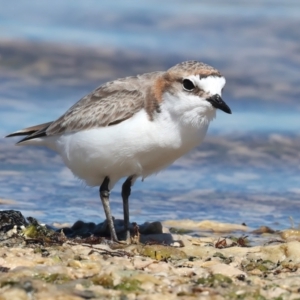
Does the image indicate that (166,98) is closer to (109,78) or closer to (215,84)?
(215,84)

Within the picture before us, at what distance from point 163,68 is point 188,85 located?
21.3 feet

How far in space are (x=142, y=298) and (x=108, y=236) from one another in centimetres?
221

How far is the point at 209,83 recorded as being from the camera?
5895 mm

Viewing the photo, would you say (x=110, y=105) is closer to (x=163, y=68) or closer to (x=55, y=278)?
(x=55, y=278)

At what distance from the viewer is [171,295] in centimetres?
446

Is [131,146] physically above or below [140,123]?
below

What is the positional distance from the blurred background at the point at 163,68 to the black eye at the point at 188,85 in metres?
2.11

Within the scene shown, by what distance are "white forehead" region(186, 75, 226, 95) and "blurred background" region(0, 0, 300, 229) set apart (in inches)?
84.6

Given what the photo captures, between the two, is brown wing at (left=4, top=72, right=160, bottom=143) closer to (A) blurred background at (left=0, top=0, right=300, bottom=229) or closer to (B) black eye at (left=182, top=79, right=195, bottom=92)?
(B) black eye at (left=182, top=79, right=195, bottom=92)

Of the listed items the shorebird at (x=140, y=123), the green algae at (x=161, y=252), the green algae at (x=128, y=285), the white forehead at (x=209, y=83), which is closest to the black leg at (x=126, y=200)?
the shorebird at (x=140, y=123)

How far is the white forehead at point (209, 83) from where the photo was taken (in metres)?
5.89

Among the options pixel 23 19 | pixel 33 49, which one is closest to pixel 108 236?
pixel 33 49

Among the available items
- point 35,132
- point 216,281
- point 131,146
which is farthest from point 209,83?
point 35,132

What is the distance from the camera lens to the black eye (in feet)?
19.5
